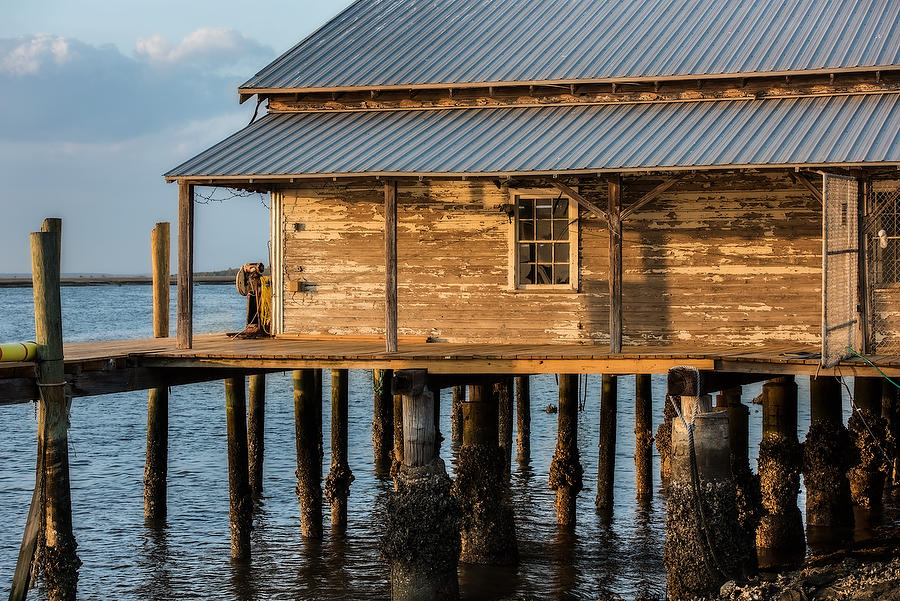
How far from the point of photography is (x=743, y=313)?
674 inches

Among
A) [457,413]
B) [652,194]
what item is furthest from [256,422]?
[652,194]

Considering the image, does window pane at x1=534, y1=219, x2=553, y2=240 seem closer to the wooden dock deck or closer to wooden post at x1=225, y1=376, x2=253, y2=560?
the wooden dock deck

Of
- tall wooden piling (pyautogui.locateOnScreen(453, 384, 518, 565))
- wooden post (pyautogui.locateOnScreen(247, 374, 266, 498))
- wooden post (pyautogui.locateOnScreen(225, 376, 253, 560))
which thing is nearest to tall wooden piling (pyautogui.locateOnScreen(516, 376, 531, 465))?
wooden post (pyautogui.locateOnScreen(247, 374, 266, 498))

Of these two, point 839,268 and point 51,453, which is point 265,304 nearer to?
point 51,453

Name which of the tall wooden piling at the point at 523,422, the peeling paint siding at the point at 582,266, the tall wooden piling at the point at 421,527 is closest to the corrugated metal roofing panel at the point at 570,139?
the peeling paint siding at the point at 582,266

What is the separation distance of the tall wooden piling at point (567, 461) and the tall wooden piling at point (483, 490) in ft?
7.87

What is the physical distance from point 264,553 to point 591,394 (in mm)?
28433

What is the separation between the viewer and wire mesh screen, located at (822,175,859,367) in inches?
560

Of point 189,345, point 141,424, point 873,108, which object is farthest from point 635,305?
point 141,424

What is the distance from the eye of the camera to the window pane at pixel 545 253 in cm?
1789

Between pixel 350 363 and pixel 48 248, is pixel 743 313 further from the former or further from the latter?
pixel 48 248

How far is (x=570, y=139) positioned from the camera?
17.4m

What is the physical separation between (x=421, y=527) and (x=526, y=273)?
5.35m

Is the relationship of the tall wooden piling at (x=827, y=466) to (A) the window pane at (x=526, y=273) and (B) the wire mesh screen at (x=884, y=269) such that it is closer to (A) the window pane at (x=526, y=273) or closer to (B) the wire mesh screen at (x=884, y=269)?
(B) the wire mesh screen at (x=884, y=269)
